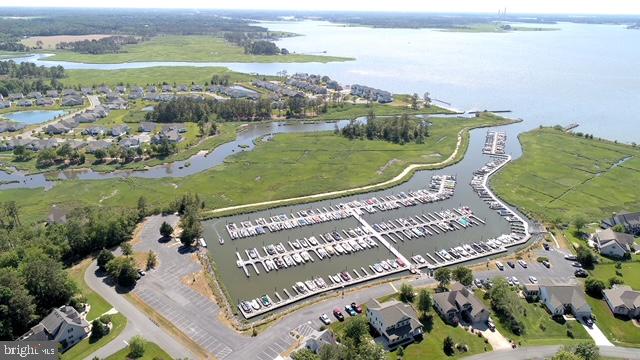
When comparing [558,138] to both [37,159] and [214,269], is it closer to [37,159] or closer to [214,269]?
[214,269]

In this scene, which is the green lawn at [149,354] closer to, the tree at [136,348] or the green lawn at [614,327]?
the tree at [136,348]

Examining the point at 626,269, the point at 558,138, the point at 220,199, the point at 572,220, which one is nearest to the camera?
the point at 626,269

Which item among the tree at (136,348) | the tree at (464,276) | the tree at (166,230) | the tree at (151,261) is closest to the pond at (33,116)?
the tree at (166,230)

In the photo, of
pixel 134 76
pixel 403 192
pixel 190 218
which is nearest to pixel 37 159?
pixel 190 218

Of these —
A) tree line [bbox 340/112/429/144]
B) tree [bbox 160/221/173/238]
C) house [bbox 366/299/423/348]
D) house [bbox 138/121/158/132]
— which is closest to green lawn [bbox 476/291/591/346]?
house [bbox 366/299/423/348]

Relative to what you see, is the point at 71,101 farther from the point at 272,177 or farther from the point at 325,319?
the point at 325,319

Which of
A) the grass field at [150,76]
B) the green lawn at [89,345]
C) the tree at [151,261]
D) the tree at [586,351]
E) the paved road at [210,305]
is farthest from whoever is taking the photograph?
the grass field at [150,76]
